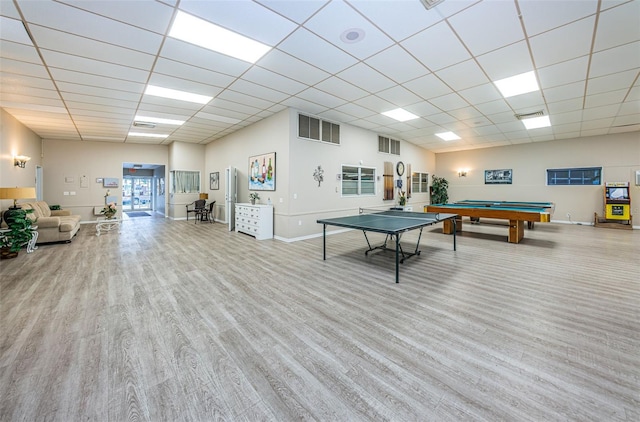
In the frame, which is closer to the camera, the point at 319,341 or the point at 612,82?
the point at 319,341

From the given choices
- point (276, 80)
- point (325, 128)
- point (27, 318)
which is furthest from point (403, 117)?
point (27, 318)

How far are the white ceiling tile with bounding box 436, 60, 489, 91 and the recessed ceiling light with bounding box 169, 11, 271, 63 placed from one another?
9.34 feet

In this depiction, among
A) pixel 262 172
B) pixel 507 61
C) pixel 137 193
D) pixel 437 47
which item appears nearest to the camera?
pixel 437 47

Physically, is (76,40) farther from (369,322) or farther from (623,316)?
(623,316)

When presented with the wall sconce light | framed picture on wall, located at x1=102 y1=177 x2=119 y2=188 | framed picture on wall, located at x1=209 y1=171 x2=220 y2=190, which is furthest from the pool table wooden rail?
framed picture on wall, located at x1=102 y1=177 x2=119 y2=188

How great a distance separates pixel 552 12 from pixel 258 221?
6041 millimetres

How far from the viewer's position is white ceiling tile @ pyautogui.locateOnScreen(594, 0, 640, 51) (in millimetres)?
2711

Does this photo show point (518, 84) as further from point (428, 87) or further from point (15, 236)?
point (15, 236)

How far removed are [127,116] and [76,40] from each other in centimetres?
381

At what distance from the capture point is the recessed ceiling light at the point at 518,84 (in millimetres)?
4328

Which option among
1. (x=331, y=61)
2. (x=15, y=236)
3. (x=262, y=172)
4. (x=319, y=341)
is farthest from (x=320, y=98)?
(x=15, y=236)

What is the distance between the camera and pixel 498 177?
10.7m

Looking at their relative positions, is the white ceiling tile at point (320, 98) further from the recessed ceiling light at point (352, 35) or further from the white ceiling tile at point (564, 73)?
the white ceiling tile at point (564, 73)

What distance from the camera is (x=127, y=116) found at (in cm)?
651
